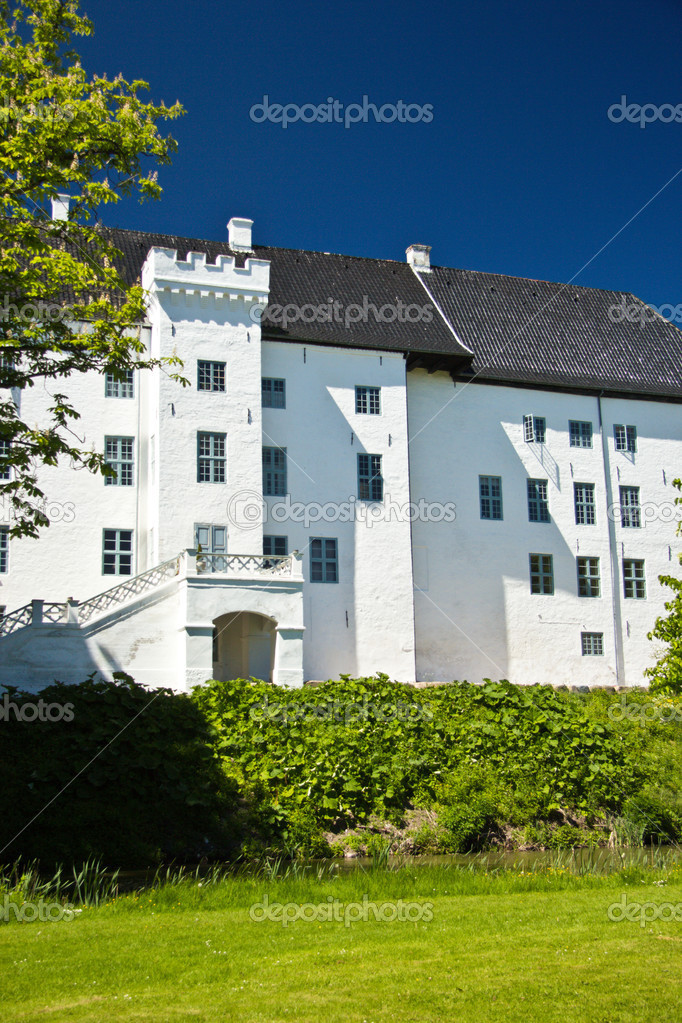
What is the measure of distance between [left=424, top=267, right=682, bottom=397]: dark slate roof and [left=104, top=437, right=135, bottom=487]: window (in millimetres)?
11506

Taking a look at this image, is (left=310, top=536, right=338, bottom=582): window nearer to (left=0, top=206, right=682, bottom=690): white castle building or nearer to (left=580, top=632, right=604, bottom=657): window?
(left=0, top=206, right=682, bottom=690): white castle building

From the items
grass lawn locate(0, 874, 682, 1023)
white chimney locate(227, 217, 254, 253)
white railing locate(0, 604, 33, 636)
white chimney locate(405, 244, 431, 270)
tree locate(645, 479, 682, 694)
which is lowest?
grass lawn locate(0, 874, 682, 1023)

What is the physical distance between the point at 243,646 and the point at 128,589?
3.65m

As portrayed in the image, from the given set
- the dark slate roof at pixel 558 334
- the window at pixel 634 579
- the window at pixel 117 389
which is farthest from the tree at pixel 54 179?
the window at pixel 634 579

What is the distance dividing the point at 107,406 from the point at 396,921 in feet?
64.5

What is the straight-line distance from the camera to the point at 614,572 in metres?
30.4

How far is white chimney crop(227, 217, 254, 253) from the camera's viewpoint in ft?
96.5

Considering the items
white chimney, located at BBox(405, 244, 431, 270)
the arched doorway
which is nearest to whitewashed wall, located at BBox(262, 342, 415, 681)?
the arched doorway

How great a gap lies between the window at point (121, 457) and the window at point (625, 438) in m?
16.4

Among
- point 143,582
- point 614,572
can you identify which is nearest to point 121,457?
point 143,582

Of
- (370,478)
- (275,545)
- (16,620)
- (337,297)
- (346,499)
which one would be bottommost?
(16,620)

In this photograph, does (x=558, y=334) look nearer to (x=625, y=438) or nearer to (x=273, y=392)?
(x=625, y=438)

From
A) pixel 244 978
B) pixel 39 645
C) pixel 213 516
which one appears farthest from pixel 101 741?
pixel 213 516

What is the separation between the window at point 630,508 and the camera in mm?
31109
